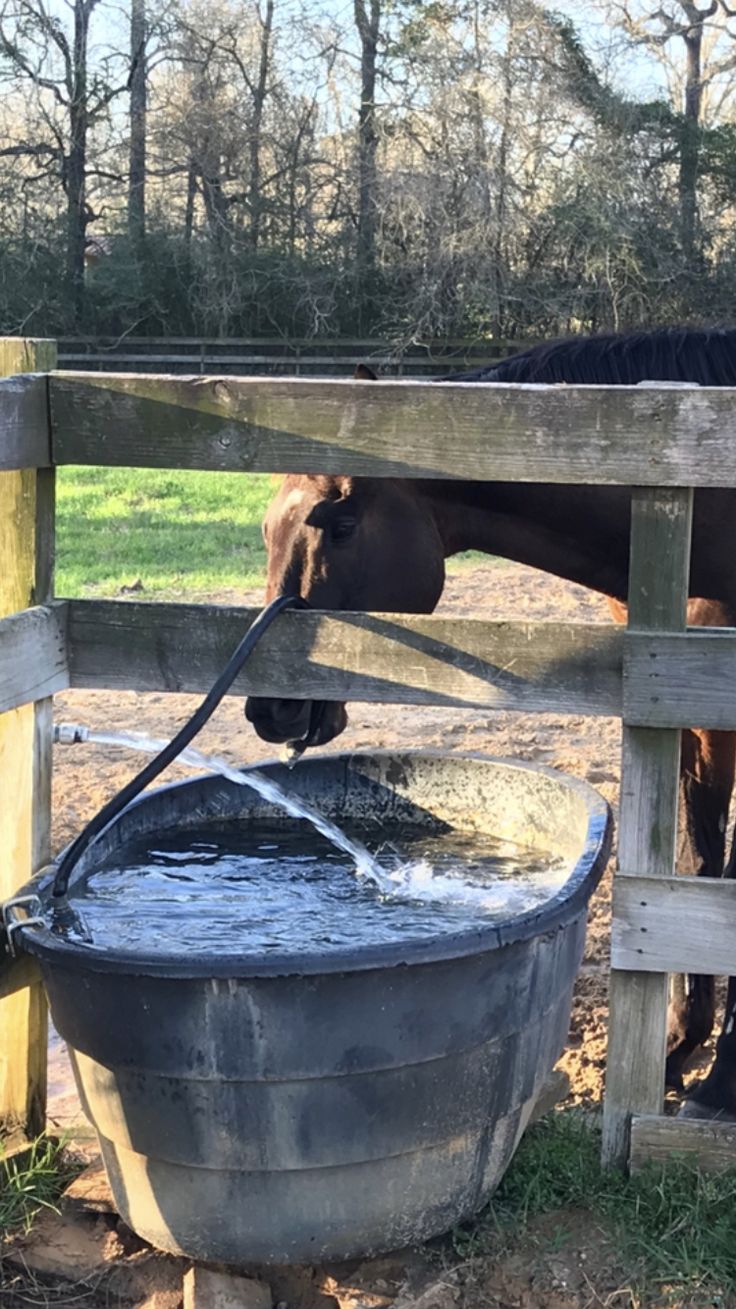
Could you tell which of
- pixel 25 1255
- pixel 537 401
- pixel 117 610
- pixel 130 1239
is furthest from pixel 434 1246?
pixel 537 401

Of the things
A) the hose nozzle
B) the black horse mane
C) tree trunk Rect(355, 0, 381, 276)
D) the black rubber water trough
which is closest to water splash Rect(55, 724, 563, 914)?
the hose nozzle

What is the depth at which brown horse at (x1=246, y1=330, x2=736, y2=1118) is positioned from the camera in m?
3.42

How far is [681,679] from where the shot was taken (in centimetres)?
269

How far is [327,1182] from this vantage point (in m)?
2.32

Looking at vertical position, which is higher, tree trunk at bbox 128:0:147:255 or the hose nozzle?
tree trunk at bbox 128:0:147:255

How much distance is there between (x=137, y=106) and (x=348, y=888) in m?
29.7

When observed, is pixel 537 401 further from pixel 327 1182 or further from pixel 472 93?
pixel 472 93

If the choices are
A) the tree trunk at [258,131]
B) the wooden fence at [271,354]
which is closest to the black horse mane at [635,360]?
the wooden fence at [271,354]

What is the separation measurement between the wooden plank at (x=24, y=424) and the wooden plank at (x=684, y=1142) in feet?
6.33

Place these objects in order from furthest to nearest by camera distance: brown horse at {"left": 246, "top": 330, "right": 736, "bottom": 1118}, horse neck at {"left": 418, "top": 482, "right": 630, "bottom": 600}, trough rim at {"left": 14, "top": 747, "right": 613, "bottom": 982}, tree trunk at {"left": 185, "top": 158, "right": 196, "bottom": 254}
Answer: tree trunk at {"left": 185, "top": 158, "right": 196, "bottom": 254}, horse neck at {"left": 418, "top": 482, "right": 630, "bottom": 600}, brown horse at {"left": 246, "top": 330, "right": 736, "bottom": 1118}, trough rim at {"left": 14, "top": 747, "right": 613, "bottom": 982}

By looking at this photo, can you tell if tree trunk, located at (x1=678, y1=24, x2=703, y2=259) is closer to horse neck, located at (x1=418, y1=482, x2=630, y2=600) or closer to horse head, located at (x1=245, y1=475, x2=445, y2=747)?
horse neck, located at (x1=418, y1=482, x2=630, y2=600)

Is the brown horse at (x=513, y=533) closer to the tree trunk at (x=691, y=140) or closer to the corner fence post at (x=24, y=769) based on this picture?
the corner fence post at (x=24, y=769)

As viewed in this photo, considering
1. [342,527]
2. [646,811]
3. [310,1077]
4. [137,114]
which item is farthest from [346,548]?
[137,114]

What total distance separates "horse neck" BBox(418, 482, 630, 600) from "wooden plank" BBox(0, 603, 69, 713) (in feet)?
3.91
